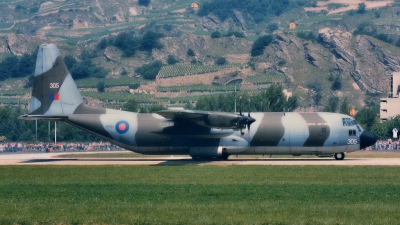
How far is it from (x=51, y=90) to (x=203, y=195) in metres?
27.2

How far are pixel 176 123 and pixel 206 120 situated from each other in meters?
2.88

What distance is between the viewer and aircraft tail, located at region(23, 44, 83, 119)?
61250mm

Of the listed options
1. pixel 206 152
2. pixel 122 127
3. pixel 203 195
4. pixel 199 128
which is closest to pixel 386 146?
pixel 206 152

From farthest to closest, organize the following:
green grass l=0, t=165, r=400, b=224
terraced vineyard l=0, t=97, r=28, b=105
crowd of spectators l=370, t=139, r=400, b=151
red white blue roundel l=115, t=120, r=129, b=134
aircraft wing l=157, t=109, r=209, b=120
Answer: terraced vineyard l=0, t=97, r=28, b=105
crowd of spectators l=370, t=139, r=400, b=151
red white blue roundel l=115, t=120, r=129, b=134
aircraft wing l=157, t=109, r=209, b=120
green grass l=0, t=165, r=400, b=224

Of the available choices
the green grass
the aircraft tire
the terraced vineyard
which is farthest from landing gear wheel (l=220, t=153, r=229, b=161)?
the terraced vineyard

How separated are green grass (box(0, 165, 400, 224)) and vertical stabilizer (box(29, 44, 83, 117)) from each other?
992 centimetres

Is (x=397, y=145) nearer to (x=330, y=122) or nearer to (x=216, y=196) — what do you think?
(x=330, y=122)

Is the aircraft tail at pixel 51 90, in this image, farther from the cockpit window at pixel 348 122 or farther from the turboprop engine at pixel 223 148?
the cockpit window at pixel 348 122

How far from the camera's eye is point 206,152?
59.8 metres

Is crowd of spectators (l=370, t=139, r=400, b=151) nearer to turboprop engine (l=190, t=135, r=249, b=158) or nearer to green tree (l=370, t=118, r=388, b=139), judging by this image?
green tree (l=370, t=118, r=388, b=139)

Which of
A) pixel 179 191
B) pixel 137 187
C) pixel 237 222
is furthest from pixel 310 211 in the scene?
pixel 137 187

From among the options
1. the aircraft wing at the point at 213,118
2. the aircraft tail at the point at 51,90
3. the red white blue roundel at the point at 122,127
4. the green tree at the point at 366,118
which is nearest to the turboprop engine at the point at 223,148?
the aircraft wing at the point at 213,118

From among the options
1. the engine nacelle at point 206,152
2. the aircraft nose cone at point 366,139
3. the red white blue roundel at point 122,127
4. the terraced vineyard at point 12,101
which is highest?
the terraced vineyard at point 12,101

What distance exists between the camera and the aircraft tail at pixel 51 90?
61.2 meters
